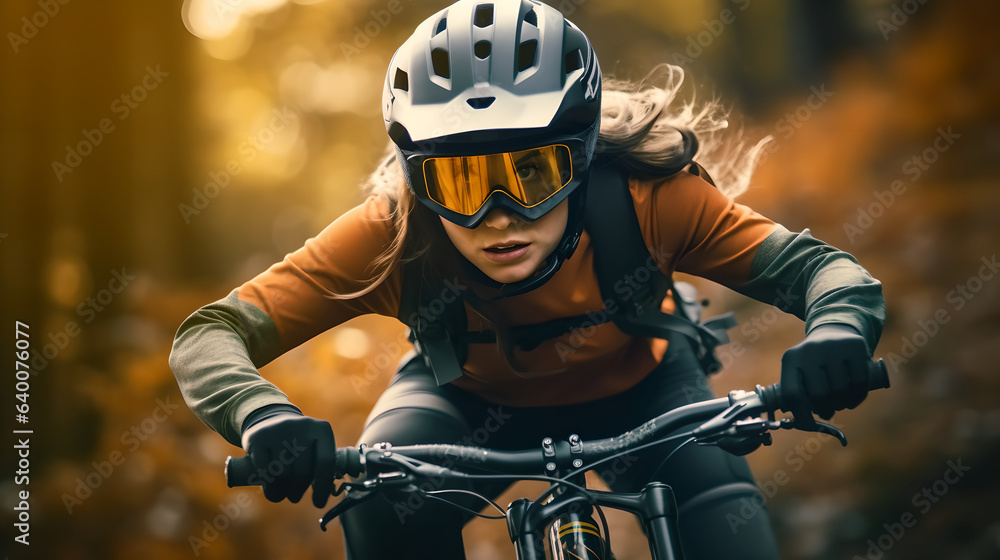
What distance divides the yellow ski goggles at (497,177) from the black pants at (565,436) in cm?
56

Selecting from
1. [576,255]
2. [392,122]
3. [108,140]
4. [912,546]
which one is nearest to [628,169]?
[576,255]

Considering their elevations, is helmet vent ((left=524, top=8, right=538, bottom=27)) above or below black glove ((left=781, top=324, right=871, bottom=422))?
above

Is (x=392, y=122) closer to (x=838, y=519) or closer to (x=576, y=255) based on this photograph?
(x=576, y=255)

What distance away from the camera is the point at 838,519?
4293 millimetres

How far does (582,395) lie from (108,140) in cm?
481

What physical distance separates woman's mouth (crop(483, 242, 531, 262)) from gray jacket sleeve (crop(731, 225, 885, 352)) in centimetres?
52

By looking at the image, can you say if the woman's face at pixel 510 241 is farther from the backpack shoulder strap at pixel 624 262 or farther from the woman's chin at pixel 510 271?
the backpack shoulder strap at pixel 624 262
